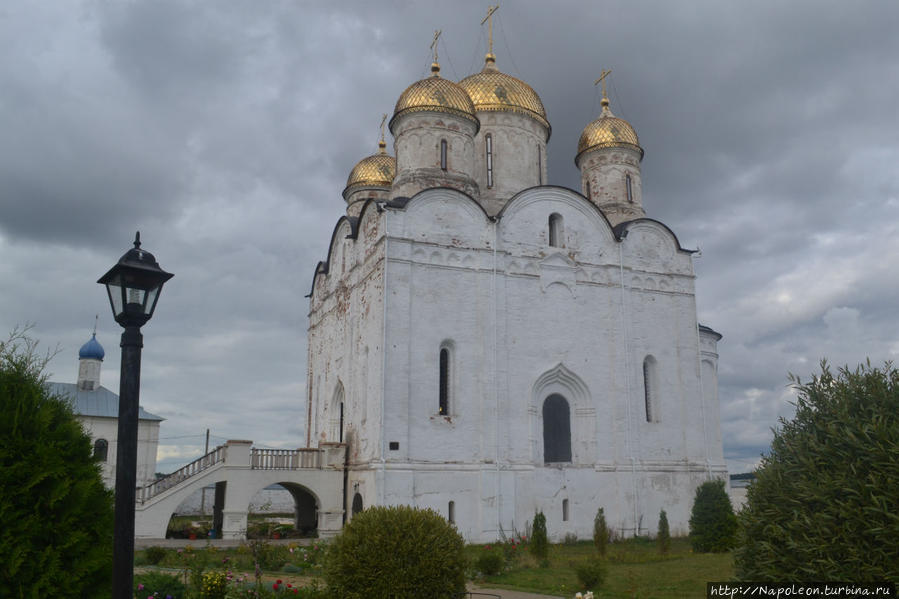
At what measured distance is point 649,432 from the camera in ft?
68.1

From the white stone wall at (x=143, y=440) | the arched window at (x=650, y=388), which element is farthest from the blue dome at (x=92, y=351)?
the arched window at (x=650, y=388)

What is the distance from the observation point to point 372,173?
26953 mm

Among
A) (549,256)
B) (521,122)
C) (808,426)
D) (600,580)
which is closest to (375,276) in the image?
(549,256)

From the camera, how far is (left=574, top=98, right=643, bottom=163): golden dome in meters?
24.9

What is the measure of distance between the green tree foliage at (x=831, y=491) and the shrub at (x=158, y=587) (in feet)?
20.1

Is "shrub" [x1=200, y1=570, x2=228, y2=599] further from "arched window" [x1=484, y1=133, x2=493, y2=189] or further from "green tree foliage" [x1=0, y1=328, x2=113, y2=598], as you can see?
"arched window" [x1=484, y1=133, x2=493, y2=189]

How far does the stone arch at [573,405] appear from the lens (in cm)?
1952

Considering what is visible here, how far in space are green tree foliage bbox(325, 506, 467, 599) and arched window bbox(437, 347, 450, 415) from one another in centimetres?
1030

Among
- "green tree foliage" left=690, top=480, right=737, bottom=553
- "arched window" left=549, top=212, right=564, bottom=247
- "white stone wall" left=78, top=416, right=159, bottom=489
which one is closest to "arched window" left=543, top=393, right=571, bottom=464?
"green tree foliage" left=690, top=480, right=737, bottom=553

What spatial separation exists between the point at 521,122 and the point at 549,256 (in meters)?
5.94

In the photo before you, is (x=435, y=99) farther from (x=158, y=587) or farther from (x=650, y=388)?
(x=158, y=587)

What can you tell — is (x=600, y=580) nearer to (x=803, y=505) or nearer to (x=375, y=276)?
(x=803, y=505)

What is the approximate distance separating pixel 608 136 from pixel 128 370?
2240cm

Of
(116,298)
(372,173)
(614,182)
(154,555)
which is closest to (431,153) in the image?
(372,173)
